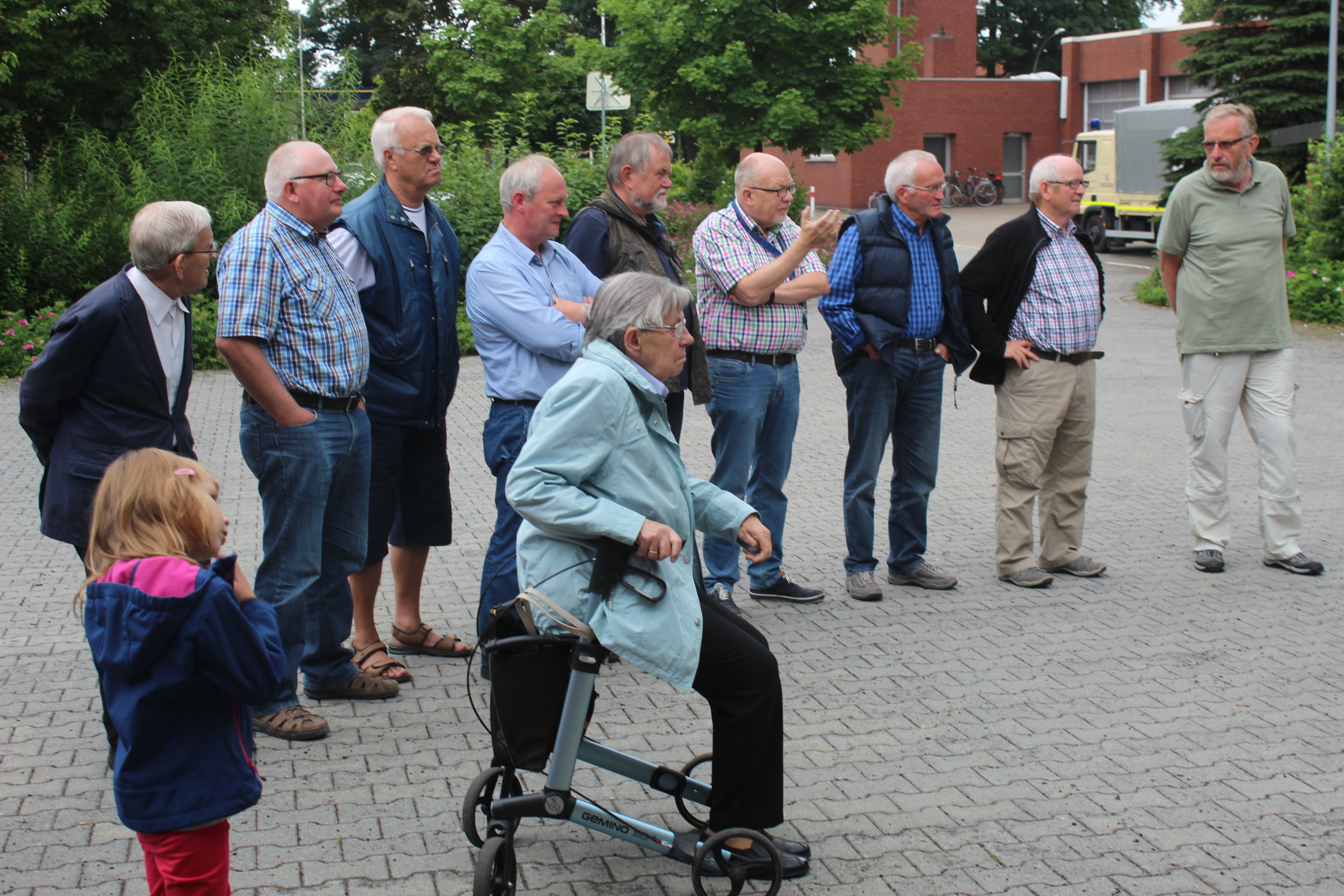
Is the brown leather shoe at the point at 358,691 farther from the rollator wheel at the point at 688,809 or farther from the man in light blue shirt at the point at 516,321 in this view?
the rollator wheel at the point at 688,809

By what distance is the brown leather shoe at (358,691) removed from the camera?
480cm

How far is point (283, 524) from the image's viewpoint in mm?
4387

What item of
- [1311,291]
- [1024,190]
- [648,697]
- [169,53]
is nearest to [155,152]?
[169,53]

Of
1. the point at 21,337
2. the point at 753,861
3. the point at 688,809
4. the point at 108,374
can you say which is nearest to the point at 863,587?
the point at 688,809

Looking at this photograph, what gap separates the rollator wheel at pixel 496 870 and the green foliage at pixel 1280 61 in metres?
21.8

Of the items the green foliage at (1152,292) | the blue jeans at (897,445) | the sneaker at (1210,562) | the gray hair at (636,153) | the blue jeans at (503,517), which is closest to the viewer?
the blue jeans at (503,517)

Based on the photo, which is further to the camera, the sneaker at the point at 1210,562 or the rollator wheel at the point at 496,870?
the sneaker at the point at 1210,562

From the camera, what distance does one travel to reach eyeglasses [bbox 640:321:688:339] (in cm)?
329

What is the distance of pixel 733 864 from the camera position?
323 cm

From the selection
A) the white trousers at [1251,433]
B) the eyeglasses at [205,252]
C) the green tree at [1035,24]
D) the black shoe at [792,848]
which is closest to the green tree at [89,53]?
the eyeglasses at [205,252]

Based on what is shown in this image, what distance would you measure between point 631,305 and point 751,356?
2.55 meters

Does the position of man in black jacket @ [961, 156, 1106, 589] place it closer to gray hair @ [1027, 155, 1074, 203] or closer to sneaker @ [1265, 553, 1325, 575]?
gray hair @ [1027, 155, 1074, 203]

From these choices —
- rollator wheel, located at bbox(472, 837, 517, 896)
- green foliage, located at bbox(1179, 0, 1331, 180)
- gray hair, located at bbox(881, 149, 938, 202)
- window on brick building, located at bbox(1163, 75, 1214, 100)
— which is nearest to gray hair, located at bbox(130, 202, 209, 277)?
rollator wheel, located at bbox(472, 837, 517, 896)

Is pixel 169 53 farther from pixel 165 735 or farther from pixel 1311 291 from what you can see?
pixel 165 735
